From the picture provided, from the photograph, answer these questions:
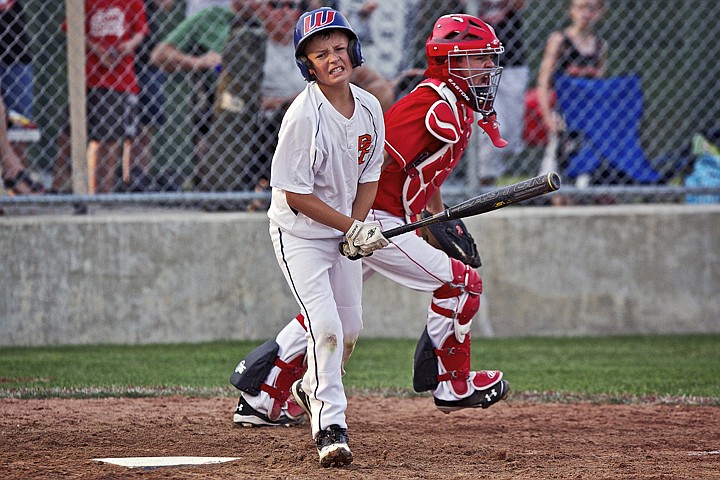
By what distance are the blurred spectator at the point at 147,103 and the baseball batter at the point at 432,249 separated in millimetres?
3231

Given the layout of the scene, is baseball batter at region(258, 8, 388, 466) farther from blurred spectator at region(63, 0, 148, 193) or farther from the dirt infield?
blurred spectator at region(63, 0, 148, 193)

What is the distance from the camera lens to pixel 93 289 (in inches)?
303

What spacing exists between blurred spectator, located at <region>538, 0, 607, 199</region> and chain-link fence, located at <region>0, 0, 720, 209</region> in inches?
0.7

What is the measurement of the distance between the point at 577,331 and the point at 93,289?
12.2ft

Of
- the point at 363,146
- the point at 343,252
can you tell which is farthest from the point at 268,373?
the point at 363,146

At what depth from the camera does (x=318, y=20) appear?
435 cm

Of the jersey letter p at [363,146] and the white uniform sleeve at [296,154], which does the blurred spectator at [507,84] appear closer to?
the jersey letter p at [363,146]

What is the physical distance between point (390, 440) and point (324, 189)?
123 cm

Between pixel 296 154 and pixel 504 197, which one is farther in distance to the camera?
pixel 504 197

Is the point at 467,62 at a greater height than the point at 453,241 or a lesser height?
greater

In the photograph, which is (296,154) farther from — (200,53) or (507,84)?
(507,84)

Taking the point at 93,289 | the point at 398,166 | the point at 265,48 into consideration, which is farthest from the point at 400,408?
the point at 265,48

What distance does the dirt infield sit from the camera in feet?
13.4

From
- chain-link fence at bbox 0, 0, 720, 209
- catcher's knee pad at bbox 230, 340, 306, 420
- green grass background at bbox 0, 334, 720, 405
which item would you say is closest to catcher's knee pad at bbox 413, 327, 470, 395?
catcher's knee pad at bbox 230, 340, 306, 420
